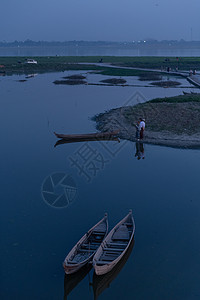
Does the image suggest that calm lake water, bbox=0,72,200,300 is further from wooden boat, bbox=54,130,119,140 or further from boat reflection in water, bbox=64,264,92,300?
wooden boat, bbox=54,130,119,140

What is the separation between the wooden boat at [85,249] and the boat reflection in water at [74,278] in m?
0.33

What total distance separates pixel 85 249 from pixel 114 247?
1.04m

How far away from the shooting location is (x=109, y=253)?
38.9 feet

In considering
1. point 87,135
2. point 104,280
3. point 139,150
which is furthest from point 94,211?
point 87,135

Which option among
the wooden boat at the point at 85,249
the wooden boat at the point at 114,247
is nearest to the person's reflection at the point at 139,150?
the wooden boat at the point at 114,247

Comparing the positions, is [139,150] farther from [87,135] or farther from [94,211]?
[94,211]

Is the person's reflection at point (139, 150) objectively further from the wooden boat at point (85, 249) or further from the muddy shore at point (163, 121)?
the wooden boat at point (85, 249)

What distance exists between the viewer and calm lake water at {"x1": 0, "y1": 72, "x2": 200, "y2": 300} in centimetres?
1121

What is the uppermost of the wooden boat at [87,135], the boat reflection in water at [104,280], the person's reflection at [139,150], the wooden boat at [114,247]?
the wooden boat at [87,135]

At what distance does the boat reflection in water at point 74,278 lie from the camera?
11065 millimetres

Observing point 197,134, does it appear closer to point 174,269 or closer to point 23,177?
point 23,177

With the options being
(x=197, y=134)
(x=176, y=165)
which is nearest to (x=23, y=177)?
(x=176, y=165)

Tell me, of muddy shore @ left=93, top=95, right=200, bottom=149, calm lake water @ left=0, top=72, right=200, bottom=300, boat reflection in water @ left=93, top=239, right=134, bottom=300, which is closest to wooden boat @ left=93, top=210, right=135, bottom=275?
boat reflection in water @ left=93, top=239, right=134, bottom=300

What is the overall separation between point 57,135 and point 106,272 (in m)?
15.8
